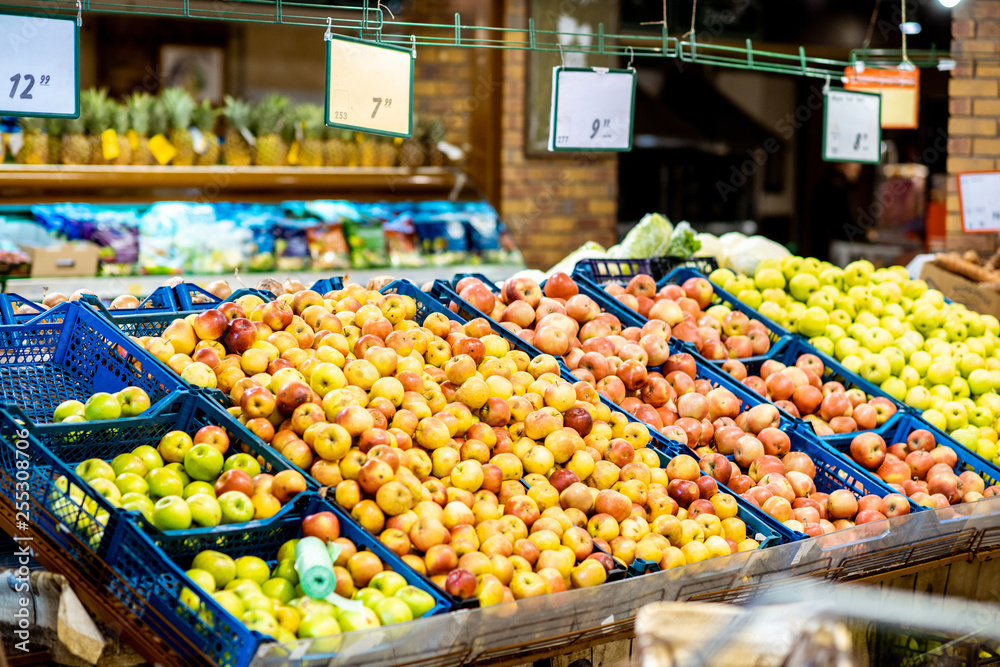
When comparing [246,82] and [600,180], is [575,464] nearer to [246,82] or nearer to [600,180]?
[600,180]

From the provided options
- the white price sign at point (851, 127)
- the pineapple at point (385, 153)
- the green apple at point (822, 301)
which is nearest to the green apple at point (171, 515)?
the green apple at point (822, 301)

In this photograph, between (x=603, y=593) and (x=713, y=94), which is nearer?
(x=603, y=593)

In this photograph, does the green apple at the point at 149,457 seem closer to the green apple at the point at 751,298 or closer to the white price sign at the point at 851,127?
the green apple at the point at 751,298

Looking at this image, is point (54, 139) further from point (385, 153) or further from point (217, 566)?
point (217, 566)

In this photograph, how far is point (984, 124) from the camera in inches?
210

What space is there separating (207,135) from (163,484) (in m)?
4.23

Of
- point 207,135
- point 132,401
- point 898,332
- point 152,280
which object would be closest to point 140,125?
point 207,135

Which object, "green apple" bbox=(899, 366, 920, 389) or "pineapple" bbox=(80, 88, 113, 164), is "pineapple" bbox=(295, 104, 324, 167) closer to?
"pineapple" bbox=(80, 88, 113, 164)

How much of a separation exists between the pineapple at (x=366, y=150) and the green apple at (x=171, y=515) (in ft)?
15.0

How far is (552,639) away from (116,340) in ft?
4.80

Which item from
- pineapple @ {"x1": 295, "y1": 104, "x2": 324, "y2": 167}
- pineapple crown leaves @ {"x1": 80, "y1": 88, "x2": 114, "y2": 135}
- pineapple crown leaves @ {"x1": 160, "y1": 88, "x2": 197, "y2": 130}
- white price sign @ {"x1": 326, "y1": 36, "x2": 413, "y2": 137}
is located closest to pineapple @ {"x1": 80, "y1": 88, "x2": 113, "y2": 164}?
pineapple crown leaves @ {"x1": 80, "y1": 88, "x2": 114, "y2": 135}

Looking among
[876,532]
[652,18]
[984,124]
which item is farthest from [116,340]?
[652,18]

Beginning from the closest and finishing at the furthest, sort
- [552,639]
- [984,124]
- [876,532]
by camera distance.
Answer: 1. [552,639]
2. [876,532]
3. [984,124]

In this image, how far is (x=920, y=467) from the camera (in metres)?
3.13
